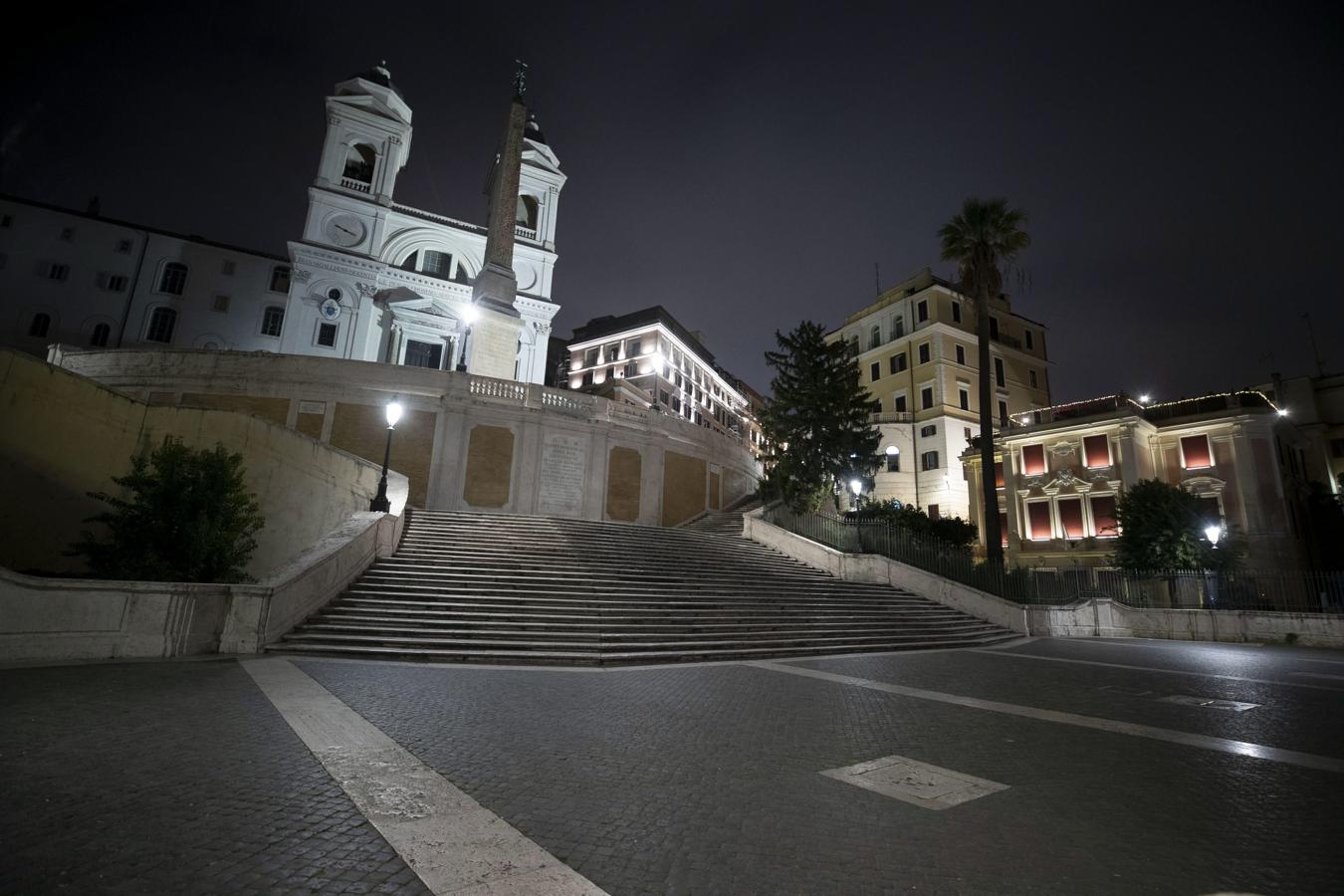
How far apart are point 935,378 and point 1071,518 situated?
14.6 metres

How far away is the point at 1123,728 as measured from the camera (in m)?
6.09

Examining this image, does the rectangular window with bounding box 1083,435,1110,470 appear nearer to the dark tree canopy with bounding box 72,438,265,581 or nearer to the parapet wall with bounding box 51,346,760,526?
the parapet wall with bounding box 51,346,760,526

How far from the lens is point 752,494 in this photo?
3281 cm

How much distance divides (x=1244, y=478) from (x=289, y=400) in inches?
1700

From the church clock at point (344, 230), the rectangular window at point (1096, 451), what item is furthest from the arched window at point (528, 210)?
the rectangular window at point (1096, 451)

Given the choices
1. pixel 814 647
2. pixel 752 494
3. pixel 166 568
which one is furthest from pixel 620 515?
pixel 166 568

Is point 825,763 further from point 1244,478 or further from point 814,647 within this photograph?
point 1244,478

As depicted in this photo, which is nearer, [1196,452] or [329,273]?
[1196,452]

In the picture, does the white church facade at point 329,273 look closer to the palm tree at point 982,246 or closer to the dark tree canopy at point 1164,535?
the palm tree at point 982,246

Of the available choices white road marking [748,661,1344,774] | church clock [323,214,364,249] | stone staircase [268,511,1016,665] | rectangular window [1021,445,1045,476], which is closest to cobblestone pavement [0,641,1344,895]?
white road marking [748,661,1344,774]

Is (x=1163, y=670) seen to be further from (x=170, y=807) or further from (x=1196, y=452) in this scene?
(x=1196, y=452)

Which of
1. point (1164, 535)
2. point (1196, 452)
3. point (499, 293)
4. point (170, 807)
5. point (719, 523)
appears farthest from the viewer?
point (1196, 452)

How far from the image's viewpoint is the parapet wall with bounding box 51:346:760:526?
2178 cm

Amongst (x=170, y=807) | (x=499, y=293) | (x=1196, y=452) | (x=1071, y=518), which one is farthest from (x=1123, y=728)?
(x=1196, y=452)
